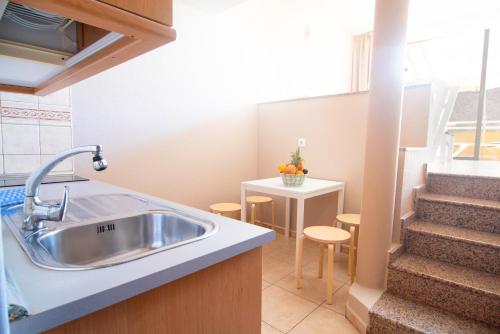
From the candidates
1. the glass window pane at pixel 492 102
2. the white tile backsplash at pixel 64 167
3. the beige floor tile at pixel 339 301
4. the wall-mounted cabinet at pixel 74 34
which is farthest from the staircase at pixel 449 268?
the glass window pane at pixel 492 102

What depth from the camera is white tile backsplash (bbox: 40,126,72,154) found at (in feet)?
5.91

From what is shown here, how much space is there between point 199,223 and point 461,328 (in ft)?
5.12

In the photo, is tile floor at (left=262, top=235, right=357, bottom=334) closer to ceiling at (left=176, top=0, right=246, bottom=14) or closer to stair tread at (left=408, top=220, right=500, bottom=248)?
stair tread at (left=408, top=220, right=500, bottom=248)

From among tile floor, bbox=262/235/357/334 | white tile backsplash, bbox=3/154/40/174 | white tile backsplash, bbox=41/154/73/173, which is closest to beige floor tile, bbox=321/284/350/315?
tile floor, bbox=262/235/357/334

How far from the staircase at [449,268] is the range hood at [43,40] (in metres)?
1.89

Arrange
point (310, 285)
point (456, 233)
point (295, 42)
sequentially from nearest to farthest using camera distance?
1. point (456, 233)
2. point (310, 285)
3. point (295, 42)

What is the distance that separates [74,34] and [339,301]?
6.98 feet

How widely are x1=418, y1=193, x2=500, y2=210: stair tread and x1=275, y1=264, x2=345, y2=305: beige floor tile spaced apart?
97 cm

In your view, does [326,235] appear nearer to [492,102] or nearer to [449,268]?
[449,268]

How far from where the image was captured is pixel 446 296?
163 centimetres

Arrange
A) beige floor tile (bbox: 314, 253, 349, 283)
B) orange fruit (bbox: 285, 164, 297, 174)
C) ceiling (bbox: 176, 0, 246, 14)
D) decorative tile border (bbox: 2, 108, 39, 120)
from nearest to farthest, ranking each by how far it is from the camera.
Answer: decorative tile border (bbox: 2, 108, 39, 120) → beige floor tile (bbox: 314, 253, 349, 283) → orange fruit (bbox: 285, 164, 297, 174) → ceiling (bbox: 176, 0, 246, 14)

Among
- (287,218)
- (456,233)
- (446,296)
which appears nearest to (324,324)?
(446,296)

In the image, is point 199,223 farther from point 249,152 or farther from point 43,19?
point 249,152

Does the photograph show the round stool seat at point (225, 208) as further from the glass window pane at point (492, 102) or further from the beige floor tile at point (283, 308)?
the glass window pane at point (492, 102)
